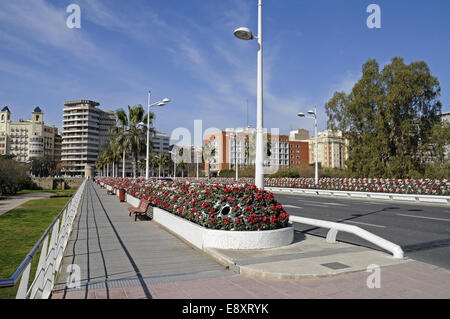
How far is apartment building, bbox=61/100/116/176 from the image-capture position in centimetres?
12938

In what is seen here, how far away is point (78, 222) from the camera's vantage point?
11820 millimetres

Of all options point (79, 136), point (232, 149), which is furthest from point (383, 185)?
point (79, 136)

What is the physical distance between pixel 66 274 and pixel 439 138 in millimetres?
34307

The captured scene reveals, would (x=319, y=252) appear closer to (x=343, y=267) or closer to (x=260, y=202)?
(x=343, y=267)

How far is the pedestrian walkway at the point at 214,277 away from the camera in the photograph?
4465mm

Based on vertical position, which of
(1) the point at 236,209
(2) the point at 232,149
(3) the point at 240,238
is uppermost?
(2) the point at 232,149

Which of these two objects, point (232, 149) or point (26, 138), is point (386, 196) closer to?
point (232, 149)

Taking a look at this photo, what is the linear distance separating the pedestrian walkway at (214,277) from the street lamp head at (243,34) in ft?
18.1

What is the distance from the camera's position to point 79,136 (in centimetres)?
12938

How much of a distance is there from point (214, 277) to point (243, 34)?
6262 mm

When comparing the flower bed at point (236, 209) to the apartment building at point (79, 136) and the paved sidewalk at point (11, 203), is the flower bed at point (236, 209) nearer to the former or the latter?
the paved sidewalk at point (11, 203)

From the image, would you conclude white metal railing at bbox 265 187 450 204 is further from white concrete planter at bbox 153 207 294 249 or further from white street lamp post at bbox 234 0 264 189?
white concrete planter at bbox 153 207 294 249

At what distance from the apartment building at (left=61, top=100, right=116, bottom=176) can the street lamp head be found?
13007 cm

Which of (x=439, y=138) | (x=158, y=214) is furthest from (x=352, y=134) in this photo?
(x=158, y=214)
